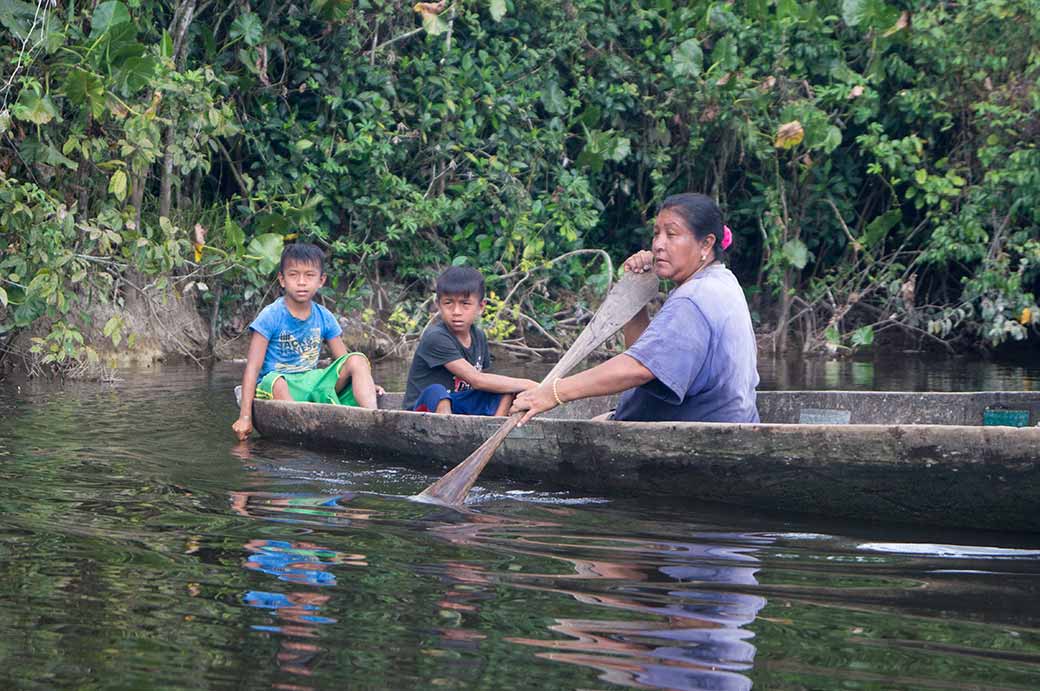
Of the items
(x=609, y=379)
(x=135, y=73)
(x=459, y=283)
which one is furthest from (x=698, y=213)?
(x=135, y=73)

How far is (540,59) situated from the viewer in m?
10.5

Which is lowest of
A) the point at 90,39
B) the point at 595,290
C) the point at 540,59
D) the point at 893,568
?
the point at 893,568

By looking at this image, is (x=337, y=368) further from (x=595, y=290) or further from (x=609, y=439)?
(x=595, y=290)

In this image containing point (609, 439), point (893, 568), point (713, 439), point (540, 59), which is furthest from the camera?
point (540, 59)

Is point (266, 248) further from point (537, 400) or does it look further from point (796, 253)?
point (537, 400)

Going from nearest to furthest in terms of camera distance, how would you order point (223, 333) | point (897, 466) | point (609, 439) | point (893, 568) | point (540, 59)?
point (893, 568)
point (897, 466)
point (609, 439)
point (223, 333)
point (540, 59)

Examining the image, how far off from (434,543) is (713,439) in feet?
3.26

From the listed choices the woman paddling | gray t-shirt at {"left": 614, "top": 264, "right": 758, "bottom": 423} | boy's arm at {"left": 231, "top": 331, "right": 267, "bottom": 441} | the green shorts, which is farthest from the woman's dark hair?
boy's arm at {"left": 231, "top": 331, "right": 267, "bottom": 441}

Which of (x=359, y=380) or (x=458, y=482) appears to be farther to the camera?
(x=359, y=380)

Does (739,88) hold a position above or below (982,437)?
above

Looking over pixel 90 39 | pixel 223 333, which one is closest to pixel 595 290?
pixel 223 333

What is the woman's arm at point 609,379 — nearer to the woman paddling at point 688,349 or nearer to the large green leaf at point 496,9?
the woman paddling at point 688,349

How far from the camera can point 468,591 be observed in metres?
2.80

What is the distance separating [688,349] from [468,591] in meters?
1.36
